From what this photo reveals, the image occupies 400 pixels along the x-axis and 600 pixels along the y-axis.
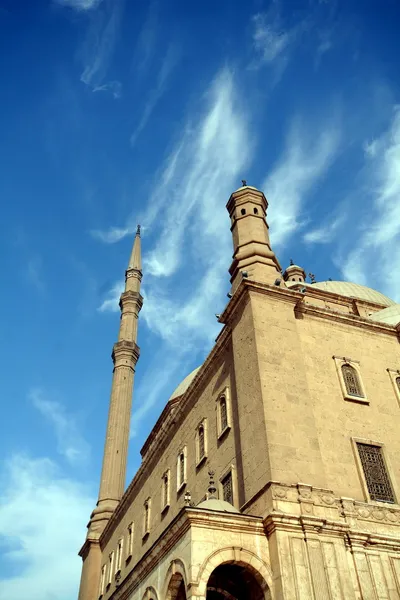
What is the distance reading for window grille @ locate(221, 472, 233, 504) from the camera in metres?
13.7

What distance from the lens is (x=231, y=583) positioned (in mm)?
11367

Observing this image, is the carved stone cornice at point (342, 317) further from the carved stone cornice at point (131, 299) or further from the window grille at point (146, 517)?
the carved stone cornice at point (131, 299)

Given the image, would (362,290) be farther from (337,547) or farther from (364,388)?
(337,547)

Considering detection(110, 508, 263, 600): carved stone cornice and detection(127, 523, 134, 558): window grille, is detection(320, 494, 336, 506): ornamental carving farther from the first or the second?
detection(127, 523, 134, 558): window grille

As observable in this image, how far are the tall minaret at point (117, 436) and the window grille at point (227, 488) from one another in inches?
559

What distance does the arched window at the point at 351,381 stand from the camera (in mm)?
14400

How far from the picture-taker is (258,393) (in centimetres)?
1257

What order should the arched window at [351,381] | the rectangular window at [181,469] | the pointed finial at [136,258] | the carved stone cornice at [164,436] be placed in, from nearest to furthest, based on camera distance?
1. the arched window at [351,381]
2. the carved stone cornice at [164,436]
3. the rectangular window at [181,469]
4. the pointed finial at [136,258]

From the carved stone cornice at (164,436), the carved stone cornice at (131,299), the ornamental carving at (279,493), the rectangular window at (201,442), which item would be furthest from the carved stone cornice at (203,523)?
the carved stone cornice at (131,299)

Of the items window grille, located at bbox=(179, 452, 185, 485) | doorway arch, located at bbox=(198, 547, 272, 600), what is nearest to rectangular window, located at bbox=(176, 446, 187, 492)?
window grille, located at bbox=(179, 452, 185, 485)

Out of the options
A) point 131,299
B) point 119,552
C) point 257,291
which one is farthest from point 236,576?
point 131,299

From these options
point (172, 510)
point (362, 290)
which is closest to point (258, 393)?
point (172, 510)

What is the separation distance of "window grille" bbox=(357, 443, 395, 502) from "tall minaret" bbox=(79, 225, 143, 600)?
1692 centimetres

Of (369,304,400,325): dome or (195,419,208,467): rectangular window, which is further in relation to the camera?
(369,304,400,325): dome
